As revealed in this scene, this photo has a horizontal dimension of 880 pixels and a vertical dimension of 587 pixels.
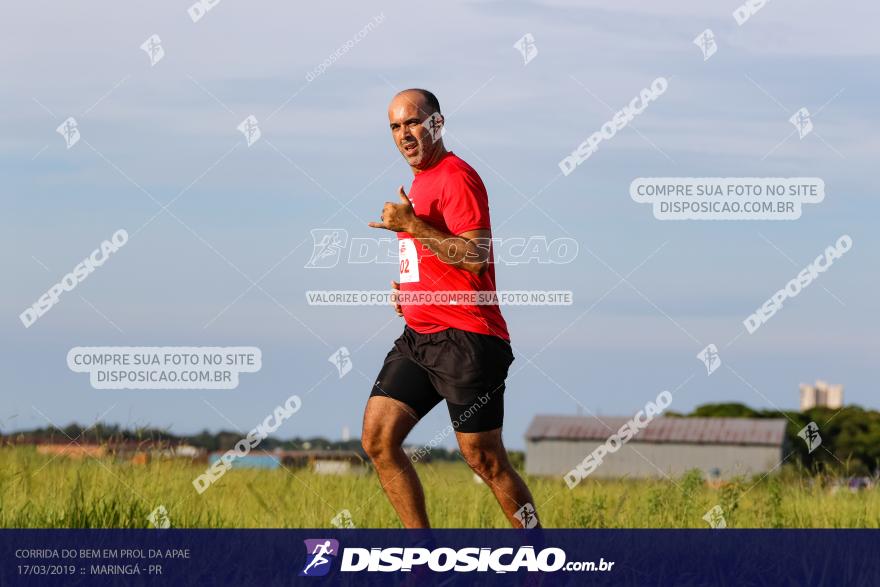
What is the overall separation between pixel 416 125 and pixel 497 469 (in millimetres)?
1994

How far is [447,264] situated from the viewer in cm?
655

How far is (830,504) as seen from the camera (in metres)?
9.10

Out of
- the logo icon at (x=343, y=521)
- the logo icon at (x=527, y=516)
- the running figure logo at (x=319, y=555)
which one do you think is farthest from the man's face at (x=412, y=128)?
the logo icon at (x=343, y=521)

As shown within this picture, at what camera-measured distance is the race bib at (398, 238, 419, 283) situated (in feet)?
21.9

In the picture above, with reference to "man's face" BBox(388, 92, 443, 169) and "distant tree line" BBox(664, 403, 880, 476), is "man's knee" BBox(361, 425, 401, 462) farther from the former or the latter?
"distant tree line" BBox(664, 403, 880, 476)

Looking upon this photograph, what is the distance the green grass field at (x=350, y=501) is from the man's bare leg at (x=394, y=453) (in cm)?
114

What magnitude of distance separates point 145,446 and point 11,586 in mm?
2563

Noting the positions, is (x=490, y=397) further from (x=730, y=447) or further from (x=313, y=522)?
(x=730, y=447)

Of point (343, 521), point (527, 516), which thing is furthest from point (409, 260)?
point (343, 521)

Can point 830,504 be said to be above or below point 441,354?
above

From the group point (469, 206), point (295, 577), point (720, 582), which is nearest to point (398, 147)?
point (469, 206)

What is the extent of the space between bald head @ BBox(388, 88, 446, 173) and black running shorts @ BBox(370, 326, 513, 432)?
1005 millimetres

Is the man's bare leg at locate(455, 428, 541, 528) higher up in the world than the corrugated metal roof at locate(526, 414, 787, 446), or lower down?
lower down

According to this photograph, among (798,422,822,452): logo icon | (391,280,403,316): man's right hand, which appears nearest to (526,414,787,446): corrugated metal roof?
(798,422,822,452): logo icon
